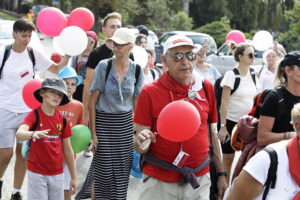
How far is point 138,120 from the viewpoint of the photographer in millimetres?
3674

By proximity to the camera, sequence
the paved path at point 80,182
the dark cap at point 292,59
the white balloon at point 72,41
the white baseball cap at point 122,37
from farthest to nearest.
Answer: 1. the white balloon at point 72,41
2. the paved path at point 80,182
3. the white baseball cap at point 122,37
4. the dark cap at point 292,59

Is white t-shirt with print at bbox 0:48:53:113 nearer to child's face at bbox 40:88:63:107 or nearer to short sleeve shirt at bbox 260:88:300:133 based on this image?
child's face at bbox 40:88:63:107

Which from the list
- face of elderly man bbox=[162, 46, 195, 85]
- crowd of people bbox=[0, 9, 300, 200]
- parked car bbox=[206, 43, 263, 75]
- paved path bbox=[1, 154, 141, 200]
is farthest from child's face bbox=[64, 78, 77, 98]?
parked car bbox=[206, 43, 263, 75]

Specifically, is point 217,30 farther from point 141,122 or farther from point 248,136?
point 141,122

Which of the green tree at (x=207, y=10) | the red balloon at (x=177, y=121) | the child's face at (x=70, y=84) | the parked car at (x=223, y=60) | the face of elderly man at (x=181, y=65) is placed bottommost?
the green tree at (x=207, y=10)

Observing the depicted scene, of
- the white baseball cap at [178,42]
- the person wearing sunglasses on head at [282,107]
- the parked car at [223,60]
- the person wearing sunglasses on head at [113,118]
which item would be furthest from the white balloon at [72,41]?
the parked car at [223,60]

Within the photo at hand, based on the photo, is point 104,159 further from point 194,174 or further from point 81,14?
point 81,14

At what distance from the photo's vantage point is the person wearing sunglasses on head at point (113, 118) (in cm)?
520

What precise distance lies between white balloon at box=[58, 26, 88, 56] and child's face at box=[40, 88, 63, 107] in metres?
1.68

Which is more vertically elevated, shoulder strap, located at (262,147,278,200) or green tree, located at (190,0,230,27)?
A: shoulder strap, located at (262,147,278,200)

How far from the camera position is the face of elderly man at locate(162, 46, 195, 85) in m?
3.64

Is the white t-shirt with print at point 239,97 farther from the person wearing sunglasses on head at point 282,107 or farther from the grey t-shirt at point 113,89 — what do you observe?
the person wearing sunglasses on head at point 282,107

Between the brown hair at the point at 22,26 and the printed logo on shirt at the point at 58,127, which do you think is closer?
the printed logo on shirt at the point at 58,127

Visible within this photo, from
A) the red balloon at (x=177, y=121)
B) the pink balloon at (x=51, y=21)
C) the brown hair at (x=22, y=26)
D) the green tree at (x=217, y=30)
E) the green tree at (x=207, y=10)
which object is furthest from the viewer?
the green tree at (x=207, y=10)
